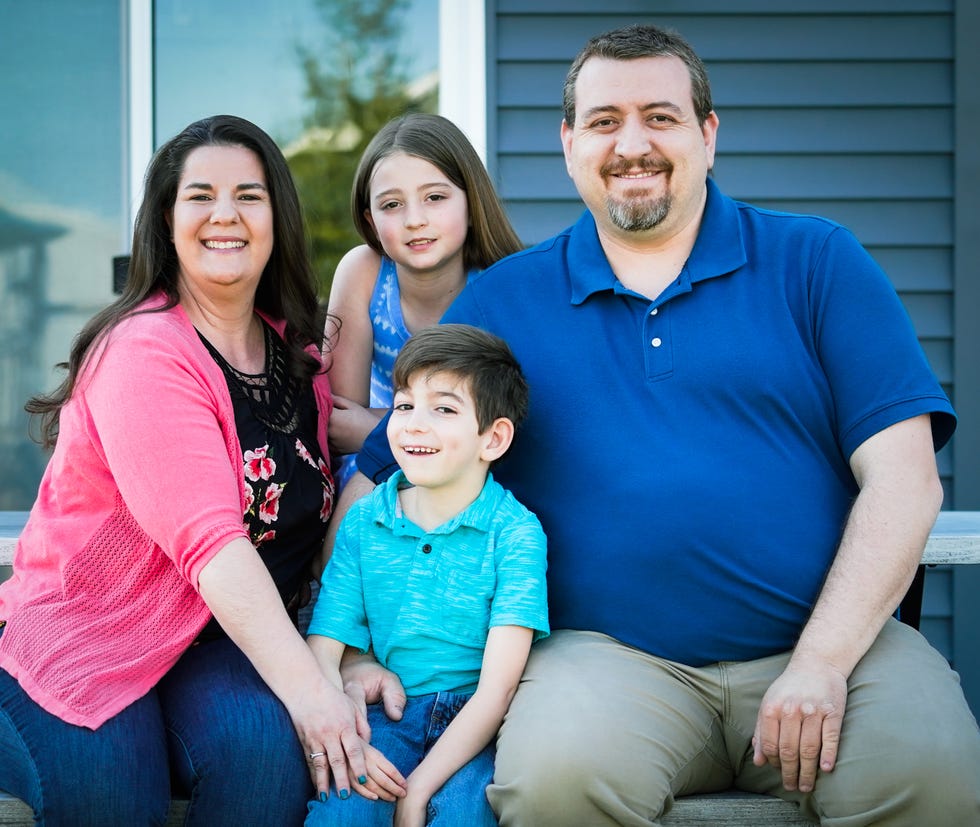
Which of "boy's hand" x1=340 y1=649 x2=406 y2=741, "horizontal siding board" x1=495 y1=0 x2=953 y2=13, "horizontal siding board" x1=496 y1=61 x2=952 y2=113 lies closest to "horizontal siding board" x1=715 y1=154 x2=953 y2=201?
"horizontal siding board" x1=496 y1=61 x2=952 y2=113

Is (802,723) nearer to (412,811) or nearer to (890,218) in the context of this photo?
(412,811)

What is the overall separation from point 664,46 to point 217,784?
59.9 inches

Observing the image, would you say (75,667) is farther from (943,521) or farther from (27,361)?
(27,361)

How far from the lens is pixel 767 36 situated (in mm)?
3539

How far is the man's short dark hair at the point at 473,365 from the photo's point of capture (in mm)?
1918

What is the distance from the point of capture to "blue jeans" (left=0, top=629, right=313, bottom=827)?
1.65 metres

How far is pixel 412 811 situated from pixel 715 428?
A: 81cm

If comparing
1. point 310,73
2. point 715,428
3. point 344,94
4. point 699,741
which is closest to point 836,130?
point 344,94

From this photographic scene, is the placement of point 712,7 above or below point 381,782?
above

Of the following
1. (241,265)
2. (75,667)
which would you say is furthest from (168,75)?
(75,667)

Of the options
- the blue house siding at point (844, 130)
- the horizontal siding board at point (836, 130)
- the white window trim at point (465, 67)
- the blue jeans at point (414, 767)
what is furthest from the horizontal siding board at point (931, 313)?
the blue jeans at point (414, 767)

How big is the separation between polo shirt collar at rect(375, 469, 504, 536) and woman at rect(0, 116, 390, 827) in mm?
152

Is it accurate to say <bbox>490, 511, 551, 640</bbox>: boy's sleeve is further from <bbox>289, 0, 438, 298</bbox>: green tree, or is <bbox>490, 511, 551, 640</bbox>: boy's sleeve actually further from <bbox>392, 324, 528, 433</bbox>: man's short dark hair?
<bbox>289, 0, 438, 298</bbox>: green tree

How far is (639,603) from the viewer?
1935mm
